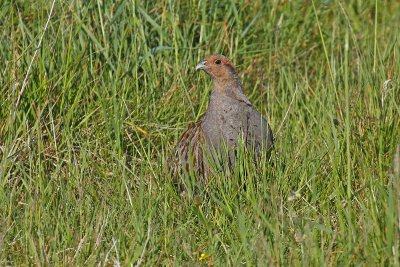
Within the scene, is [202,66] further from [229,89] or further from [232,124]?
[232,124]

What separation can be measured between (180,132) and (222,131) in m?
0.58

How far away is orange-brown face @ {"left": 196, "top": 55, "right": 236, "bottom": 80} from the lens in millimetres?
5527

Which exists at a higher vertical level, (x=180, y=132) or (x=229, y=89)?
(x=229, y=89)

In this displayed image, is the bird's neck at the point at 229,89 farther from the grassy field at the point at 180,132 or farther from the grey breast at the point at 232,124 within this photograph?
the grassy field at the point at 180,132

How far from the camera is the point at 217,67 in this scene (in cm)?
556

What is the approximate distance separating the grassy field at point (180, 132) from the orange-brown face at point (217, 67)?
0.36 m

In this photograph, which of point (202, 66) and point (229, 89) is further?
point (202, 66)

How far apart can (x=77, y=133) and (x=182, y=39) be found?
1.18 meters

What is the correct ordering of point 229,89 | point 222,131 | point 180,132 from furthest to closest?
point 180,132
point 229,89
point 222,131

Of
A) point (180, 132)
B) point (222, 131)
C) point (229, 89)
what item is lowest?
point (180, 132)

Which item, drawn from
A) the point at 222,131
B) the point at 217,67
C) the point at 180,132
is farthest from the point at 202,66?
the point at 222,131

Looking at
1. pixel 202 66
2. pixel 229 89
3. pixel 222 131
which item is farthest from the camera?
pixel 202 66

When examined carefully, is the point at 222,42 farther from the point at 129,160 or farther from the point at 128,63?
the point at 129,160

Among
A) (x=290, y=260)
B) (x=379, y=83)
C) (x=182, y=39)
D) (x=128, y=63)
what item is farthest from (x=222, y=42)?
(x=290, y=260)
